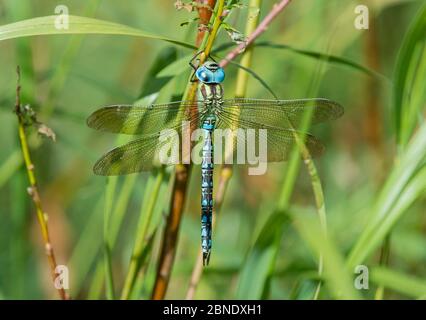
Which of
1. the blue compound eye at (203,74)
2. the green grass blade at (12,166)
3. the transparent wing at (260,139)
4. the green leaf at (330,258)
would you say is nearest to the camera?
the green leaf at (330,258)

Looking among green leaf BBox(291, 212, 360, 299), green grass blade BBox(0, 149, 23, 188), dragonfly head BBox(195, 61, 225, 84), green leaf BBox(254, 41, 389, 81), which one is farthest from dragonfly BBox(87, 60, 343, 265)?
green grass blade BBox(0, 149, 23, 188)

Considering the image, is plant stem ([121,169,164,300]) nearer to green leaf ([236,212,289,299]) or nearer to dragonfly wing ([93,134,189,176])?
dragonfly wing ([93,134,189,176])

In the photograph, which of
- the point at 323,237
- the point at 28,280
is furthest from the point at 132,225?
the point at 323,237

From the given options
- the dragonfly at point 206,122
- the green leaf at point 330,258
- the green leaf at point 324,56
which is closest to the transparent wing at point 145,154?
the dragonfly at point 206,122

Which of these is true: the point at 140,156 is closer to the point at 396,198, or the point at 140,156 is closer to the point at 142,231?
the point at 142,231

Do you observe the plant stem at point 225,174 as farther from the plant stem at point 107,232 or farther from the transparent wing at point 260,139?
the plant stem at point 107,232

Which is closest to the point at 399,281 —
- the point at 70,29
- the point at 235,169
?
the point at 70,29
